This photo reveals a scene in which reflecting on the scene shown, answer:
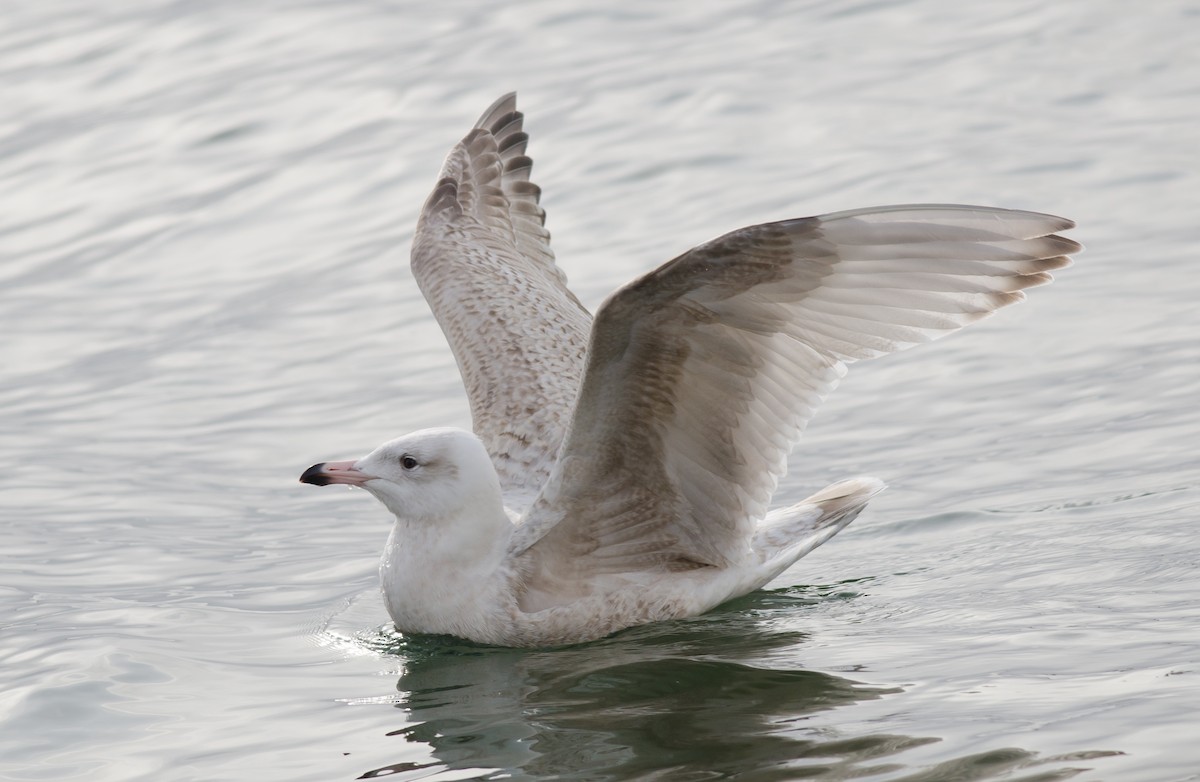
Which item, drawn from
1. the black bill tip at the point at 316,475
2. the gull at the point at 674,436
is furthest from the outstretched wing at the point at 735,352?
the black bill tip at the point at 316,475

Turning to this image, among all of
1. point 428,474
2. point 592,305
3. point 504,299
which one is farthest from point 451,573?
point 592,305

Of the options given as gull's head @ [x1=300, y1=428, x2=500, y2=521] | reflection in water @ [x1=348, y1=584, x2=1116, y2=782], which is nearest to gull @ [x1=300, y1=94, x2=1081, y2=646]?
gull's head @ [x1=300, y1=428, x2=500, y2=521]

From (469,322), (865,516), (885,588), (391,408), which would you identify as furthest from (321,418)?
(885,588)

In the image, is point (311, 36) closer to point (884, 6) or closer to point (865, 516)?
point (884, 6)

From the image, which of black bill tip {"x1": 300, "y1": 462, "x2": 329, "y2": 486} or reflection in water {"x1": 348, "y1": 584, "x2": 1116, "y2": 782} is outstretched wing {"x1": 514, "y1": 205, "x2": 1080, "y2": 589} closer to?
reflection in water {"x1": 348, "y1": 584, "x2": 1116, "y2": 782}

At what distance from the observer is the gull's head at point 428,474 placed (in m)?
7.71

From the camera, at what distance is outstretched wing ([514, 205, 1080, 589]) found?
684cm

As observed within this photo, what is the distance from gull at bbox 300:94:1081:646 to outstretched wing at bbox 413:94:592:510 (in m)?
0.02

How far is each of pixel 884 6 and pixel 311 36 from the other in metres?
5.68

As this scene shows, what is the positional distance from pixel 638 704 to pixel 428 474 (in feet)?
5.16

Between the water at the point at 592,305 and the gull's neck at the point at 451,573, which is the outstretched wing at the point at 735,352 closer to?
the gull's neck at the point at 451,573

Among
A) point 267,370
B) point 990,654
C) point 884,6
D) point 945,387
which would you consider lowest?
point 990,654

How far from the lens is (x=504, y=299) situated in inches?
378

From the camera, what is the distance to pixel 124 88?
60.5 ft
